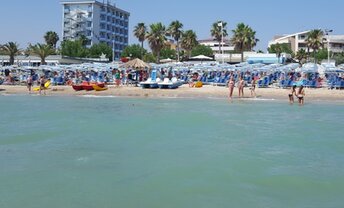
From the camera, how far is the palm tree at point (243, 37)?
209 ft

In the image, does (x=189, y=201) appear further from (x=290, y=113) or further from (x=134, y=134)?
(x=290, y=113)

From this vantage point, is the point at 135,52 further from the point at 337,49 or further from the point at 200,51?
the point at 337,49

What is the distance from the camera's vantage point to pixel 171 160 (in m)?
10.4

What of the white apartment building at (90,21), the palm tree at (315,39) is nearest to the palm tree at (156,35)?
the palm tree at (315,39)

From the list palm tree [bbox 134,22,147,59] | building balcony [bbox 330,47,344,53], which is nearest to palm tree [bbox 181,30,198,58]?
palm tree [bbox 134,22,147,59]

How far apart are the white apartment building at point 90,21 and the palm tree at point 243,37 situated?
4770 cm

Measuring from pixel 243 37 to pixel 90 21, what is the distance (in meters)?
54.6

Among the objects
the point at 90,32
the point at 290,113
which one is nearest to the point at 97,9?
the point at 90,32

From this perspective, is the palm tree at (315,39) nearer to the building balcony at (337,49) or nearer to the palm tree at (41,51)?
the building balcony at (337,49)

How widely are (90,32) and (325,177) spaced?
344 feet

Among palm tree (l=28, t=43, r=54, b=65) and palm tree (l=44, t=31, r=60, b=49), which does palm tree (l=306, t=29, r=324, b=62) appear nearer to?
palm tree (l=28, t=43, r=54, b=65)

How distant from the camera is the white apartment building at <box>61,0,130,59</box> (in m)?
109

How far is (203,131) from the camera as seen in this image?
15.1 meters

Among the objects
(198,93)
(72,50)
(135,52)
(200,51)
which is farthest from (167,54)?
(198,93)
